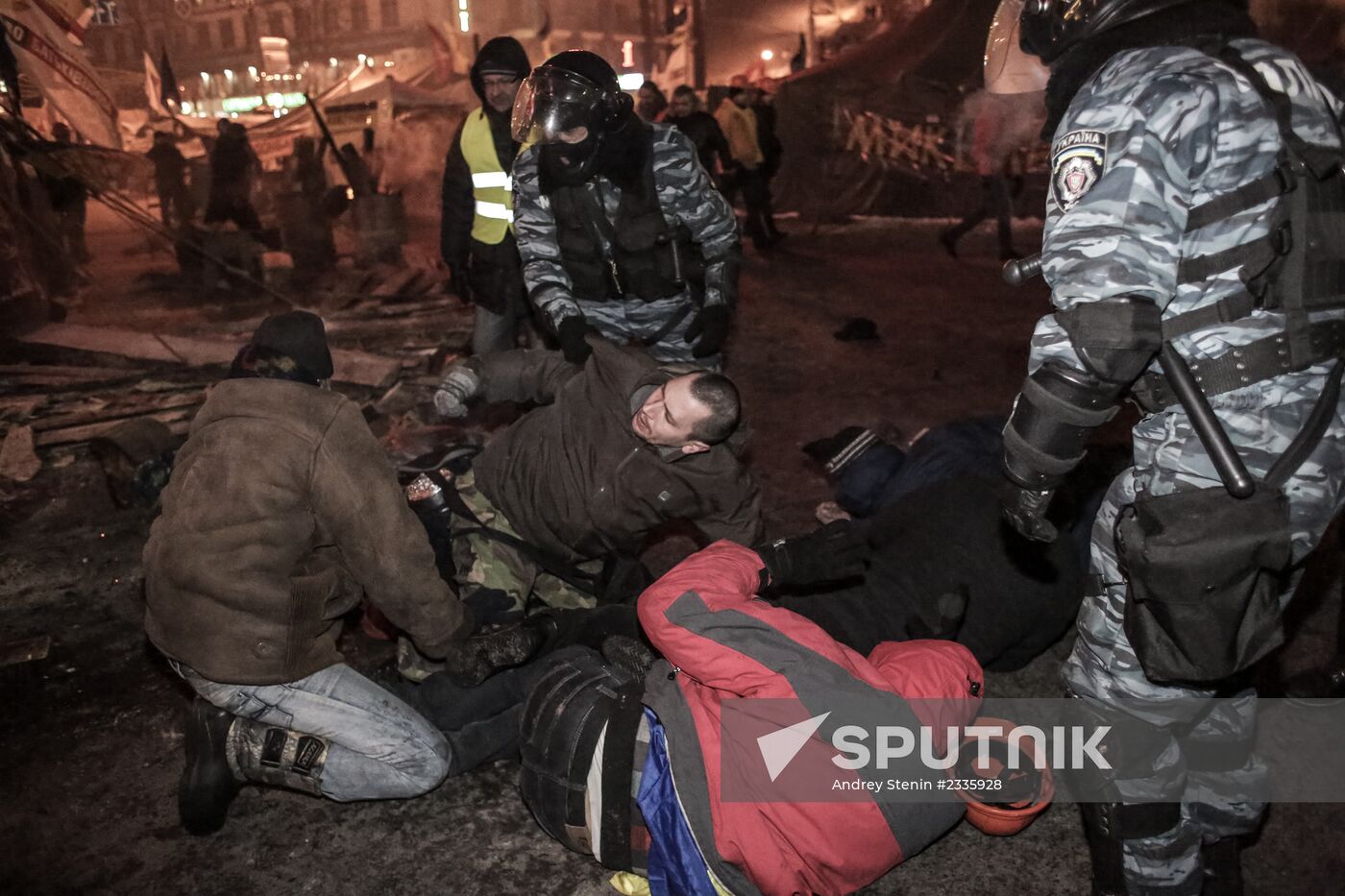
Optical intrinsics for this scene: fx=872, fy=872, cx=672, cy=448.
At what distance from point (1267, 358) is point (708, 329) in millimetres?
2228

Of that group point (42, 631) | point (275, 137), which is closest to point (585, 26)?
point (275, 137)

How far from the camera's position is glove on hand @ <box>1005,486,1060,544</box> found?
1.96m

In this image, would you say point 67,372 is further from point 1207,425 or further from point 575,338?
point 1207,425

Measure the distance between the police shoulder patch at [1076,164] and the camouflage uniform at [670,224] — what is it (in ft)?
6.28

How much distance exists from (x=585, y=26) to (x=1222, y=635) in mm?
28624

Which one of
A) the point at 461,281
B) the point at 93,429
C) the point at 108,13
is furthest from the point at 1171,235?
the point at 108,13

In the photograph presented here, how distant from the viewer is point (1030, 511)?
200 centimetres

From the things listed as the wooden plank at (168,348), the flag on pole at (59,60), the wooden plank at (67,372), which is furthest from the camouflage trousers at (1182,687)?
the flag on pole at (59,60)

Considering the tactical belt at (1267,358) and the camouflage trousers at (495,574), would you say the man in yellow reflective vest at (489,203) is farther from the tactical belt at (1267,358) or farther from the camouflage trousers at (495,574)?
the tactical belt at (1267,358)

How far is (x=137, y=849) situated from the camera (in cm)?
245

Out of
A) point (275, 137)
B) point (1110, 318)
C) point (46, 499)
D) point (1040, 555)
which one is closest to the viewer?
point (1110, 318)

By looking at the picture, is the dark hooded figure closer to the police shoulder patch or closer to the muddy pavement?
the muddy pavement

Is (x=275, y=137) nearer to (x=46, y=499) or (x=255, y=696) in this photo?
(x=46, y=499)

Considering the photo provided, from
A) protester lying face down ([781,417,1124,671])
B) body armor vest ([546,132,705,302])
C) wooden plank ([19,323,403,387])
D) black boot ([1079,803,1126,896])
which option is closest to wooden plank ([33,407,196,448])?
wooden plank ([19,323,403,387])
